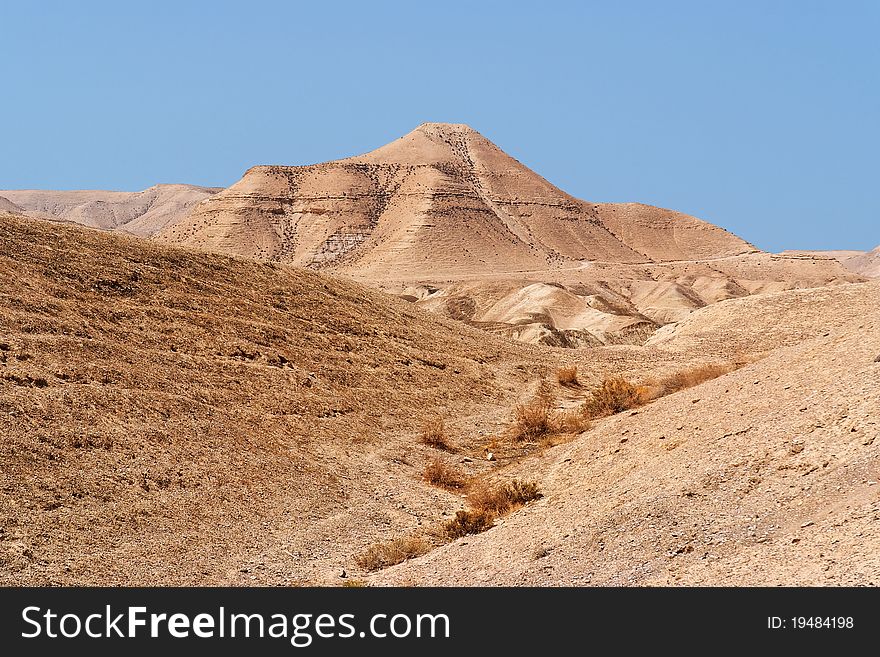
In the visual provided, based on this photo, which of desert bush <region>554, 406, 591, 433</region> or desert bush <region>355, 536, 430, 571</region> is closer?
desert bush <region>355, 536, 430, 571</region>

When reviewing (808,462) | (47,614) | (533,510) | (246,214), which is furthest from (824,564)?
(246,214)

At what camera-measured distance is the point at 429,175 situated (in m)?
110

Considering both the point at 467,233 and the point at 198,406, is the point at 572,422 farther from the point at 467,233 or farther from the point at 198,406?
the point at 467,233

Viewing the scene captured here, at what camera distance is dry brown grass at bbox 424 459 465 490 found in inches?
580

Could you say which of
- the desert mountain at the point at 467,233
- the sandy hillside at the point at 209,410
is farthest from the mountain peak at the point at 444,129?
the sandy hillside at the point at 209,410

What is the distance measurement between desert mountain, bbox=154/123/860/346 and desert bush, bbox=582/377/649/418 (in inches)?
1759

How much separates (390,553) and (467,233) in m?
86.2

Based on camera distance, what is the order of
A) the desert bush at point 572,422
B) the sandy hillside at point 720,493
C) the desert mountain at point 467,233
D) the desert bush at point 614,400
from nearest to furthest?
1. the sandy hillside at point 720,493
2. the desert bush at point 572,422
3. the desert bush at point 614,400
4. the desert mountain at point 467,233

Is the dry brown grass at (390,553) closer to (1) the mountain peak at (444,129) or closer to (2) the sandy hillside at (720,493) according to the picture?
(2) the sandy hillside at (720,493)

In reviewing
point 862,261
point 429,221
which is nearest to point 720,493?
point 429,221

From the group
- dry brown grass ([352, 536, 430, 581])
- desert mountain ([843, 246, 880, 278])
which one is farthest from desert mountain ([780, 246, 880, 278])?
dry brown grass ([352, 536, 430, 581])

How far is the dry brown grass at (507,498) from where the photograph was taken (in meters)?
12.4

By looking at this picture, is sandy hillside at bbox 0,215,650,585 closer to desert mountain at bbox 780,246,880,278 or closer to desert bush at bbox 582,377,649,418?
desert bush at bbox 582,377,649,418

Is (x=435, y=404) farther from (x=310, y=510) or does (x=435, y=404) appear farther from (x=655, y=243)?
(x=655, y=243)
